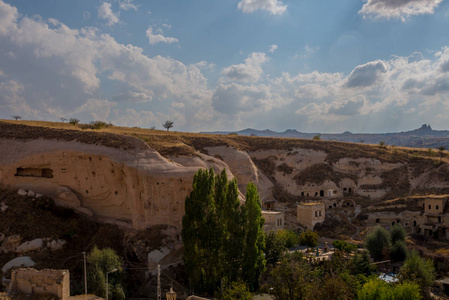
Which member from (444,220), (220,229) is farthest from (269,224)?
(444,220)

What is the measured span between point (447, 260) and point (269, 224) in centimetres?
1469

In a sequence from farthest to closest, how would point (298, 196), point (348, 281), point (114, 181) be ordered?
point (298, 196)
point (114, 181)
point (348, 281)

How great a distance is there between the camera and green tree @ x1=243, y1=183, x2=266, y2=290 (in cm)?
2330

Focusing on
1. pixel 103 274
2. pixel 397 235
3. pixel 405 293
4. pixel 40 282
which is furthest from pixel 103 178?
pixel 397 235

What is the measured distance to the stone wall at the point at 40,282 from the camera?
19219 mm

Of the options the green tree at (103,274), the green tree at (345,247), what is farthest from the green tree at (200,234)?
the green tree at (345,247)

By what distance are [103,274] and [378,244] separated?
22095 mm

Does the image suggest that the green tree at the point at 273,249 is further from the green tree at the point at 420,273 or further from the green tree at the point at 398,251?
the green tree at the point at 398,251

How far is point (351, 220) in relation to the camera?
40000 mm

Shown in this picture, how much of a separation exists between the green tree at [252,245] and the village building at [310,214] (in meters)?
14.3

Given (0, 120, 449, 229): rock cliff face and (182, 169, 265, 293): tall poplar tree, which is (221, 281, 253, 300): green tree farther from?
(0, 120, 449, 229): rock cliff face

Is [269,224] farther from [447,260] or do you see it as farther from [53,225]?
[53,225]

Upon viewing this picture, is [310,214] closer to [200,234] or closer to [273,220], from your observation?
[273,220]

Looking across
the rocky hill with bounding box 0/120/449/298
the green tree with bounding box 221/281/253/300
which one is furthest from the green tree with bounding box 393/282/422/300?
the rocky hill with bounding box 0/120/449/298
